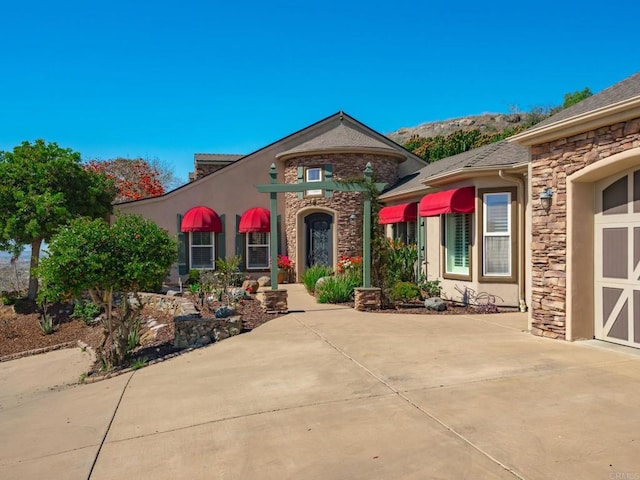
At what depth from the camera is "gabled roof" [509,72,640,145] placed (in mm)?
6730

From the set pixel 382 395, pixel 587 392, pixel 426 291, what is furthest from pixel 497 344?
pixel 426 291

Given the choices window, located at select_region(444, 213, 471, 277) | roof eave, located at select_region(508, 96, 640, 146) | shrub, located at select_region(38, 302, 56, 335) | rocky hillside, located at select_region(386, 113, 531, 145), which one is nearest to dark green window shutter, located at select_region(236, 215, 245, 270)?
shrub, located at select_region(38, 302, 56, 335)

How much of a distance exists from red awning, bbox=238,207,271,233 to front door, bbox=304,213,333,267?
164cm

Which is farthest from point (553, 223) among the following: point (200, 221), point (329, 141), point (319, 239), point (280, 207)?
point (200, 221)

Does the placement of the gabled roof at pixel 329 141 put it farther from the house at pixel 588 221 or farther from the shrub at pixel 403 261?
the house at pixel 588 221

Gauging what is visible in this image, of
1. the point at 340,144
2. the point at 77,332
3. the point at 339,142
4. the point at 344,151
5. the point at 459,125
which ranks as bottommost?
the point at 77,332

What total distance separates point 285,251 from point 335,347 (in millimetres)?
12132

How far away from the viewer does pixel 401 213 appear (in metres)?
15.6

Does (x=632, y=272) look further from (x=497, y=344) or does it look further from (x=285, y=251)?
(x=285, y=251)

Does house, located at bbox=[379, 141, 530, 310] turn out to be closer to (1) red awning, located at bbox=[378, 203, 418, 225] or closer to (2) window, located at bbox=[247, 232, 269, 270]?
(1) red awning, located at bbox=[378, 203, 418, 225]

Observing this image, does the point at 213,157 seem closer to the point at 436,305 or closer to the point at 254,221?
the point at 254,221

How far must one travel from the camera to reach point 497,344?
793cm

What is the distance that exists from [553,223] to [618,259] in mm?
1125

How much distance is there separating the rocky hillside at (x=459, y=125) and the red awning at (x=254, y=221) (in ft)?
151
